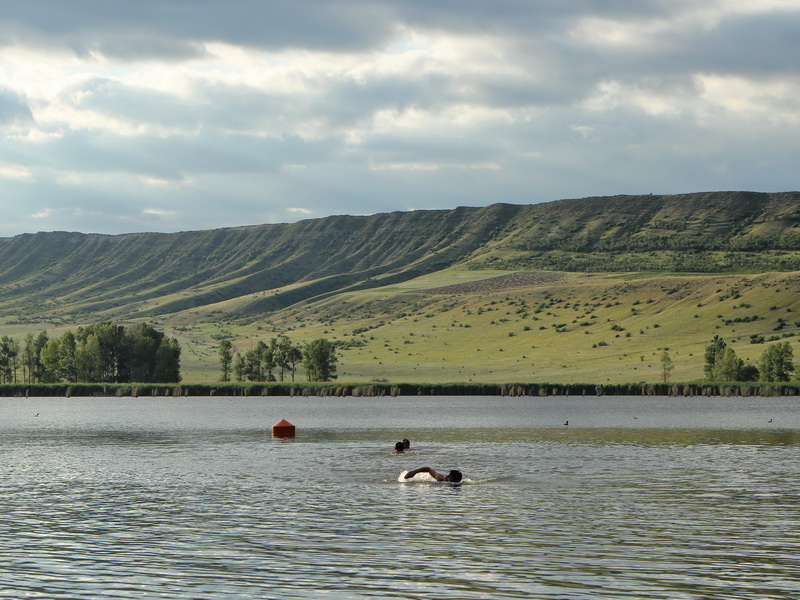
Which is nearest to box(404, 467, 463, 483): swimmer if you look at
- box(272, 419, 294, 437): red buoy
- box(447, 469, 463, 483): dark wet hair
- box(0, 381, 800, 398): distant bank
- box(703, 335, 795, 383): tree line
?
box(447, 469, 463, 483): dark wet hair

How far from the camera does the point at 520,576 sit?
28.3m

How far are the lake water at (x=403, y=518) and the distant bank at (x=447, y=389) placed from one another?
8880cm

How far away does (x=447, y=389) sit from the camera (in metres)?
184

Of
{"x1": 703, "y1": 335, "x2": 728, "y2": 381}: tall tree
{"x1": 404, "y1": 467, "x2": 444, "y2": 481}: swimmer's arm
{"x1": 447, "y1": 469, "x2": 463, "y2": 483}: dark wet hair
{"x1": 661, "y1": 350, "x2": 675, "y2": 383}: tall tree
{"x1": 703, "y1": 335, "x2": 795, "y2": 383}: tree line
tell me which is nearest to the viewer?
{"x1": 447, "y1": 469, "x2": 463, "y2": 483}: dark wet hair

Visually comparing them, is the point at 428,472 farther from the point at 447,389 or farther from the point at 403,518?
the point at 447,389

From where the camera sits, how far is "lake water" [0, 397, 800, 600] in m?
27.8

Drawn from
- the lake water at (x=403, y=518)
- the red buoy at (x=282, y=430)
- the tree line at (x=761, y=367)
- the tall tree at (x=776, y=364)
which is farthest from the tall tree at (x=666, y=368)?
the red buoy at (x=282, y=430)

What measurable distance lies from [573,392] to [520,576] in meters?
152

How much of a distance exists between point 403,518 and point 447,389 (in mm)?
145447

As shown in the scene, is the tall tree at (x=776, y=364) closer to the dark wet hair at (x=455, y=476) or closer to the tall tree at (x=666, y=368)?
the tall tree at (x=666, y=368)

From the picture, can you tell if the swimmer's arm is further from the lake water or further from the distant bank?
the distant bank

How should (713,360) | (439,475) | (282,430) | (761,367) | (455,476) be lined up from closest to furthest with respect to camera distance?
Answer: (455,476) → (439,475) → (282,430) → (761,367) → (713,360)

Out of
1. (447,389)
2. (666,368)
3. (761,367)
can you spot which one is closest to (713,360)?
(666,368)

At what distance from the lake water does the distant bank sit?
88.8 meters
